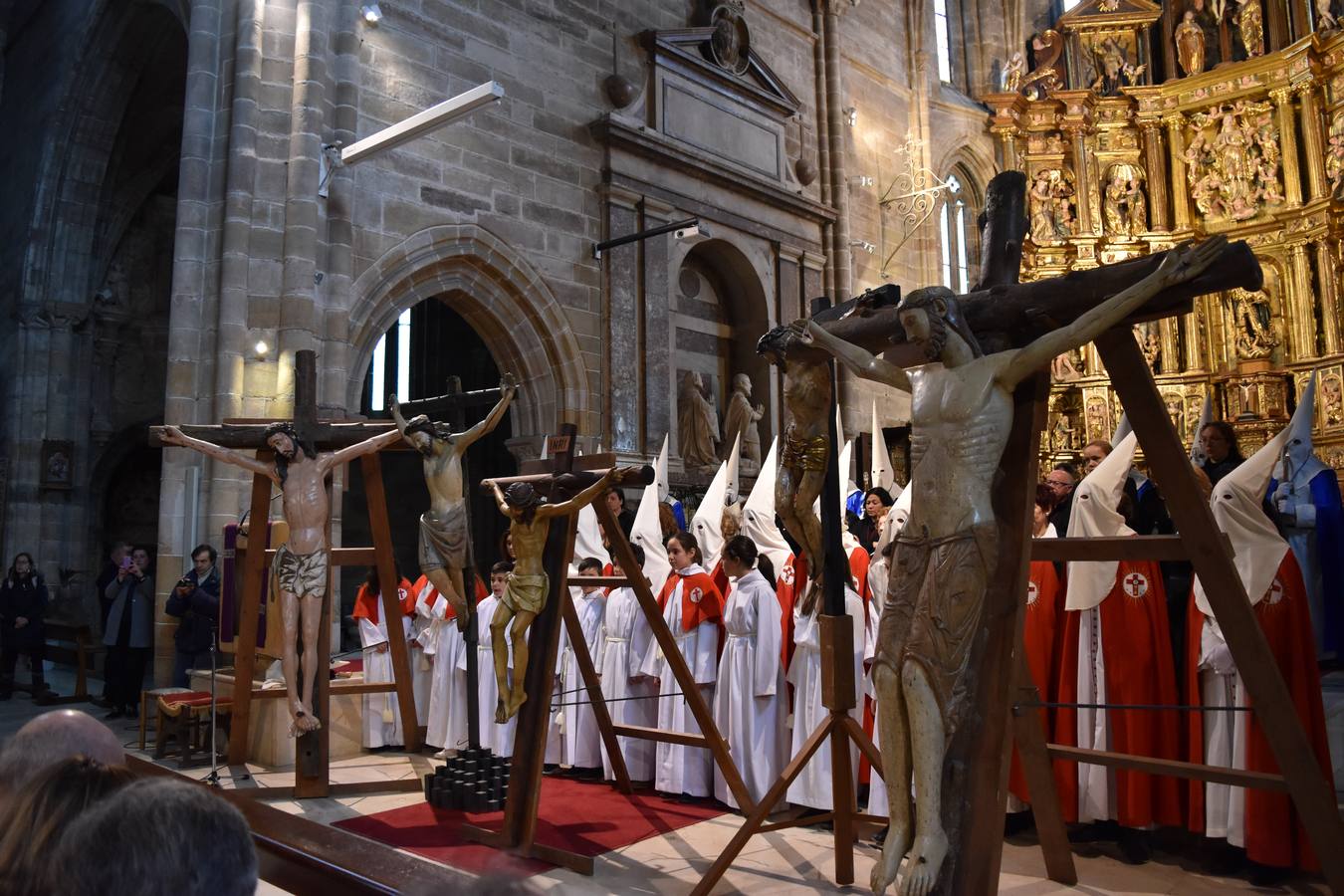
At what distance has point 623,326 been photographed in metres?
11.9

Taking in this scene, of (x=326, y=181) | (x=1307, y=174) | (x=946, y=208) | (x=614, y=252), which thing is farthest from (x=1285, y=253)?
(x=326, y=181)

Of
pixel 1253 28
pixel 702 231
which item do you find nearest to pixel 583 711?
pixel 702 231

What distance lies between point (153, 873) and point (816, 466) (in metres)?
2.43

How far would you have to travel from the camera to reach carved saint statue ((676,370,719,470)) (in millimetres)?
12531

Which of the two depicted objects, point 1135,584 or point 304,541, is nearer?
point 1135,584

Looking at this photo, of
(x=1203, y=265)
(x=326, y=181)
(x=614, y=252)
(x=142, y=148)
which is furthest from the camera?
(x=142, y=148)

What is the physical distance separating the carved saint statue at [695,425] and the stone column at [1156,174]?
346 inches

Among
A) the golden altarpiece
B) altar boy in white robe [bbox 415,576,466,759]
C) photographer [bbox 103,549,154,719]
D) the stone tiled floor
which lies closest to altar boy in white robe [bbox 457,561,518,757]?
altar boy in white robe [bbox 415,576,466,759]

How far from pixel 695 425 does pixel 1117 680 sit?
8.36m

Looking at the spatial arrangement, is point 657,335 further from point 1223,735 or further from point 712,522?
point 1223,735

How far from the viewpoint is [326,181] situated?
9.12 metres

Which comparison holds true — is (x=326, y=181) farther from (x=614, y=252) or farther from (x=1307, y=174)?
(x=1307, y=174)

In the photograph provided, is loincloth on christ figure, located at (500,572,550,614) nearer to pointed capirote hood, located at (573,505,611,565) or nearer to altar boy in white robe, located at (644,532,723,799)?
altar boy in white robe, located at (644,532,723,799)

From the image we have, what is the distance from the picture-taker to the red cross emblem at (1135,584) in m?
4.64
